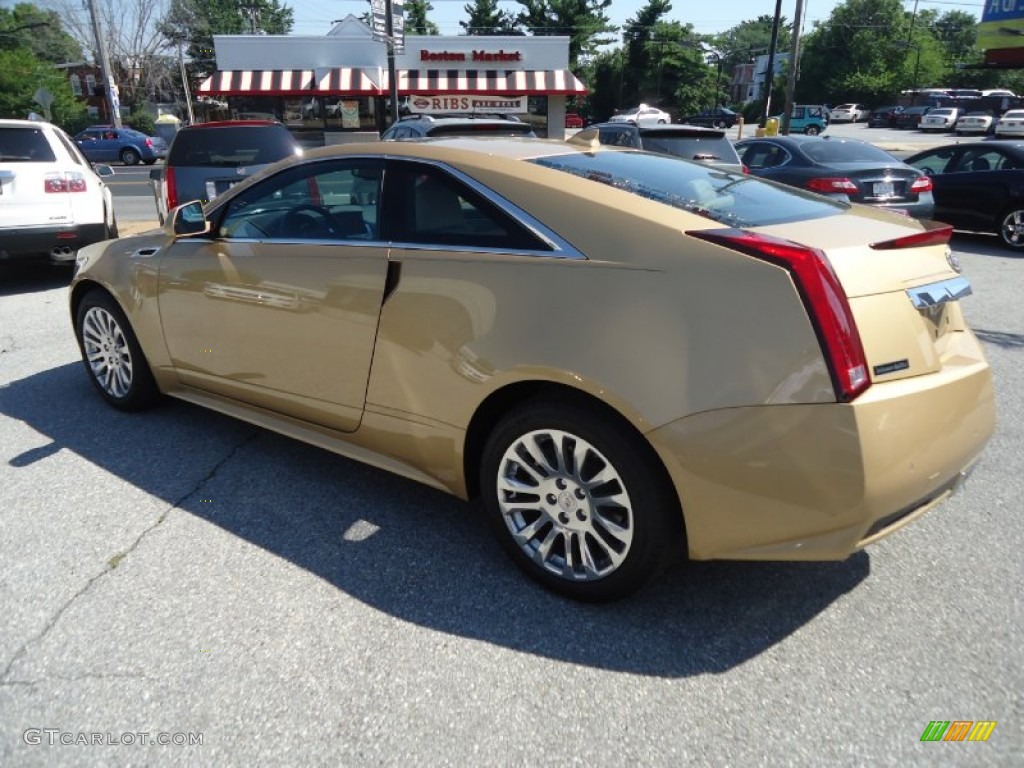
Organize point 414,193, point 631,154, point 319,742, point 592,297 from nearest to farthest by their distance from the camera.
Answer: point 319,742, point 592,297, point 414,193, point 631,154

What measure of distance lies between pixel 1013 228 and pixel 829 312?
1000 cm

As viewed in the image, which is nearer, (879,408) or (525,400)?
(879,408)

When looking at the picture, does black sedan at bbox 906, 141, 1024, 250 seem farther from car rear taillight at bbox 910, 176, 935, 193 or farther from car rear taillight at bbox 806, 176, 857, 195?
car rear taillight at bbox 806, 176, 857, 195

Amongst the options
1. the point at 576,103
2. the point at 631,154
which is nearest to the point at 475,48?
the point at 631,154

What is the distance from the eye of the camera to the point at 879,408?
7.10ft

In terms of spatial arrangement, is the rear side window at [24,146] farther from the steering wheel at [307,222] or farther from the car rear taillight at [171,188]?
the steering wheel at [307,222]

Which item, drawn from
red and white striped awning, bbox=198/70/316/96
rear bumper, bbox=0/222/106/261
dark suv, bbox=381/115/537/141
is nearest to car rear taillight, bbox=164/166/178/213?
rear bumper, bbox=0/222/106/261

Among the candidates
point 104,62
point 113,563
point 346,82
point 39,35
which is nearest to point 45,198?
point 113,563

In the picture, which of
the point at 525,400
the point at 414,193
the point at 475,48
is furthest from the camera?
the point at 475,48

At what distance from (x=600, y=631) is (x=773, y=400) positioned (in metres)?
1.02

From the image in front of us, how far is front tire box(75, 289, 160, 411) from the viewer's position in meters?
4.43

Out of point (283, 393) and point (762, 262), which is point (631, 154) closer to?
point (762, 262)

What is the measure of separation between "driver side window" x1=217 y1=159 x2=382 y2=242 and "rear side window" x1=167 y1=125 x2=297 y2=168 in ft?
18.5

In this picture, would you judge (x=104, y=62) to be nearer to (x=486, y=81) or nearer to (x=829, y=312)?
(x=486, y=81)
